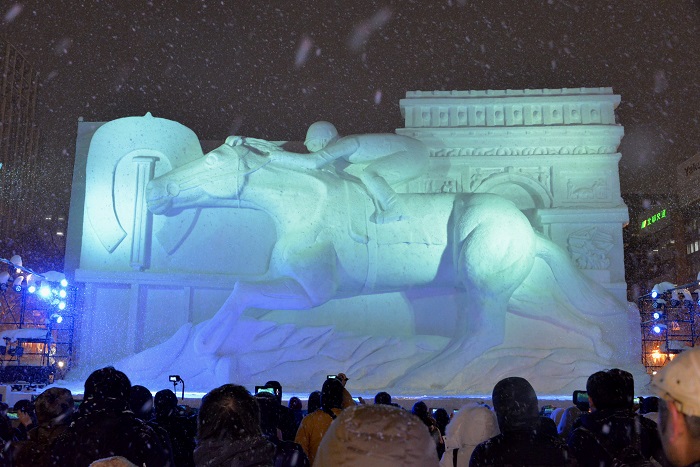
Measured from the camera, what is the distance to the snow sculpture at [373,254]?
9.93 meters

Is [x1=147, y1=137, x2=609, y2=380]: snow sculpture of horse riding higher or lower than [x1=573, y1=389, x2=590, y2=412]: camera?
higher

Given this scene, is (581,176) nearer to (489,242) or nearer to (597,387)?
(489,242)

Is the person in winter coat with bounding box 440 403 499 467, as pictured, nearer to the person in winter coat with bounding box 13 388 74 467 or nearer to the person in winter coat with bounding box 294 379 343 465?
the person in winter coat with bounding box 294 379 343 465

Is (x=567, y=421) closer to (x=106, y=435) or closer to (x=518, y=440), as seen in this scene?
(x=518, y=440)

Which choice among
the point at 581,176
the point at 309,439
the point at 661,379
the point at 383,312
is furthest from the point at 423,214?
the point at 661,379

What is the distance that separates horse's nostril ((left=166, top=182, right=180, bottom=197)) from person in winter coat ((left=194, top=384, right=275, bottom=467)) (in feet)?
26.4

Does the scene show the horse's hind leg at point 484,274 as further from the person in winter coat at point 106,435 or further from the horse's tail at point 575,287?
the person in winter coat at point 106,435

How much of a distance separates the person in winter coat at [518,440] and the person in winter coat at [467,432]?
41 centimetres

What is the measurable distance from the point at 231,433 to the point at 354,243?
7.60 meters

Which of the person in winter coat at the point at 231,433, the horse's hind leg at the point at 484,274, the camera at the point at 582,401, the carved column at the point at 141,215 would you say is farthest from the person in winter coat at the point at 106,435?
the carved column at the point at 141,215

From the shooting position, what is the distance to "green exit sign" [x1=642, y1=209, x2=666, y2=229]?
149ft

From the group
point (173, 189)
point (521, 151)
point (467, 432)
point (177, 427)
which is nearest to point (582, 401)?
point (467, 432)

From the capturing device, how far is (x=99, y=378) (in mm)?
2936

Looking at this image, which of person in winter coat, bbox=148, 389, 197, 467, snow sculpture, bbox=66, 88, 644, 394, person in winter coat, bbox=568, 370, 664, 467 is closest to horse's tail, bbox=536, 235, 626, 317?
snow sculpture, bbox=66, 88, 644, 394
